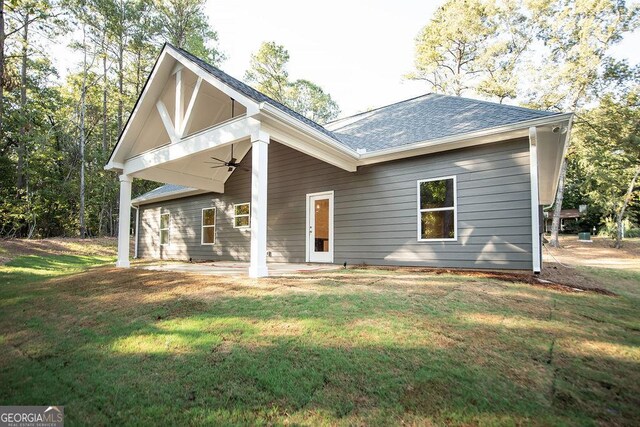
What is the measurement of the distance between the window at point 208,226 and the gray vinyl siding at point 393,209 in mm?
256

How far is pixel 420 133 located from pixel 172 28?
1875 cm

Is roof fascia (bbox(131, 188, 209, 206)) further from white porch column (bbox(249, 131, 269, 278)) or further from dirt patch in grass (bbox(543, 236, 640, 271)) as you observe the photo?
dirt patch in grass (bbox(543, 236, 640, 271))

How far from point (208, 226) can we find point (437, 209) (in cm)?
795

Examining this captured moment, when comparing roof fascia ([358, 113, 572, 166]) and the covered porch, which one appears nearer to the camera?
the covered porch

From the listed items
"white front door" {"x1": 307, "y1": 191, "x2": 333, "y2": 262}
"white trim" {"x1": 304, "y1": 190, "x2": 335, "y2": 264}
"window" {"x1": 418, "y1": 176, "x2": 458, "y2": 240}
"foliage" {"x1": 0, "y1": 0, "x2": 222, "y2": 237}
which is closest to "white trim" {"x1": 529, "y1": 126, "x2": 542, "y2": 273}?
"window" {"x1": 418, "y1": 176, "x2": 458, "y2": 240}

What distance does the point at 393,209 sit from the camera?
7438 mm

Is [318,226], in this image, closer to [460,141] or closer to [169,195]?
[460,141]

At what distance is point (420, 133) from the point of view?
7262mm

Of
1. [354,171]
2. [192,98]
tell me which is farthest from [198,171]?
[354,171]

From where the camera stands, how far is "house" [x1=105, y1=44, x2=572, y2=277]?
582 centimetres

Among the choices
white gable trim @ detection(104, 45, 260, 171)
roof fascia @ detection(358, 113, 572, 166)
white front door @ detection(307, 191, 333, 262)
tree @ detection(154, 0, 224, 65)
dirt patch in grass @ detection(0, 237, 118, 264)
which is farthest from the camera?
tree @ detection(154, 0, 224, 65)

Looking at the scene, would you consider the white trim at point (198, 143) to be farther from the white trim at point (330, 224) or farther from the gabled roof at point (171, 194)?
the white trim at point (330, 224)

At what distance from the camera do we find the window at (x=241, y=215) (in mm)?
10086

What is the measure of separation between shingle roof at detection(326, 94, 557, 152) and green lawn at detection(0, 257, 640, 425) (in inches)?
144
